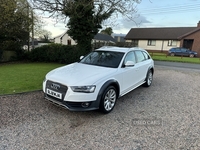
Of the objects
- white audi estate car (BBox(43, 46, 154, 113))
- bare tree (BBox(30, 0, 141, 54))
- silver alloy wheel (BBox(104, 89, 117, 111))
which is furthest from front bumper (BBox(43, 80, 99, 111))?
bare tree (BBox(30, 0, 141, 54))

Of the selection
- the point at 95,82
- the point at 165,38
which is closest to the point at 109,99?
the point at 95,82

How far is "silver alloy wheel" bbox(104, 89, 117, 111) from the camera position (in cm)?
377

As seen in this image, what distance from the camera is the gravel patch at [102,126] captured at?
8.96 ft

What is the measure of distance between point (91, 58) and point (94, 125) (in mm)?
2349

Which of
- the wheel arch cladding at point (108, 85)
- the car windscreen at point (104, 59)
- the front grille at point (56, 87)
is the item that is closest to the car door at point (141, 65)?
the car windscreen at point (104, 59)

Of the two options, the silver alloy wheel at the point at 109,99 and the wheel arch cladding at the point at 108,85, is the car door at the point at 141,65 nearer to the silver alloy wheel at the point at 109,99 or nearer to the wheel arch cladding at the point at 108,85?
the wheel arch cladding at the point at 108,85

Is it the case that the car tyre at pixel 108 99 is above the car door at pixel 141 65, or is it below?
below

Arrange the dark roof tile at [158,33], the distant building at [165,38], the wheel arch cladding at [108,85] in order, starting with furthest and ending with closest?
the dark roof tile at [158,33] → the distant building at [165,38] → the wheel arch cladding at [108,85]

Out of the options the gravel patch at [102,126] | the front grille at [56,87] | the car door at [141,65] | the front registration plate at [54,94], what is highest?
the car door at [141,65]

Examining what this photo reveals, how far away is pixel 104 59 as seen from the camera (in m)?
4.71

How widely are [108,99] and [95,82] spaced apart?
0.70 meters

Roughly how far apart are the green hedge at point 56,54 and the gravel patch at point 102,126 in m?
6.97

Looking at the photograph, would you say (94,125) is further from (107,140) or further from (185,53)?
(185,53)

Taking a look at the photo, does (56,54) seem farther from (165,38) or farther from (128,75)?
(165,38)
